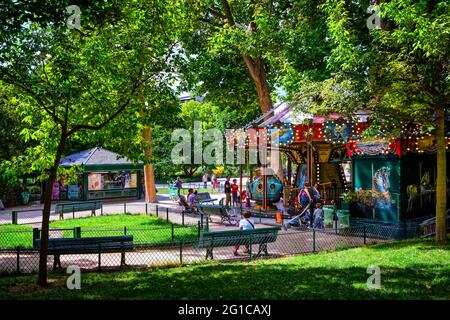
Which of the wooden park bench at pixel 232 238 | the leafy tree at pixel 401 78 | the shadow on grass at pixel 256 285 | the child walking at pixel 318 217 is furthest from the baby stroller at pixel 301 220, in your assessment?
the shadow on grass at pixel 256 285

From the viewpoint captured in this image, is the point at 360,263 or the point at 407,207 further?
the point at 407,207

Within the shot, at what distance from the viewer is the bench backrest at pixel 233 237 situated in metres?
12.6

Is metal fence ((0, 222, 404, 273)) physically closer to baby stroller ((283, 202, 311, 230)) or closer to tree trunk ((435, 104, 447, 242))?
baby stroller ((283, 202, 311, 230))

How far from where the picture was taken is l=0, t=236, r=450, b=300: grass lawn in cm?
792

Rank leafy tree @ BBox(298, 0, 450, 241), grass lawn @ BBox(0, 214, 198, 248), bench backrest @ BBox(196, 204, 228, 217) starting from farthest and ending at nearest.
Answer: bench backrest @ BBox(196, 204, 228, 217)
grass lawn @ BBox(0, 214, 198, 248)
leafy tree @ BBox(298, 0, 450, 241)

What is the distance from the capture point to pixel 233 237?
41.8ft

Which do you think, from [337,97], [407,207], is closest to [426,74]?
[337,97]

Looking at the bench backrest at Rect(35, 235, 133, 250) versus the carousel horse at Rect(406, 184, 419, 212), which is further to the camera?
the carousel horse at Rect(406, 184, 419, 212)

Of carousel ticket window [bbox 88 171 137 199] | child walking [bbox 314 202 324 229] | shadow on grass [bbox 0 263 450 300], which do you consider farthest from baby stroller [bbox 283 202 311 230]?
carousel ticket window [bbox 88 171 137 199]

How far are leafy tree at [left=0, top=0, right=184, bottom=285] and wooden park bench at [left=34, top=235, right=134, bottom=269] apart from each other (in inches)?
83.1

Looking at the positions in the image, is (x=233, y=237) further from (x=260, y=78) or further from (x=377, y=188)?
(x=260, y=78)

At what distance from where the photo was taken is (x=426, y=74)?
12.6 metres
